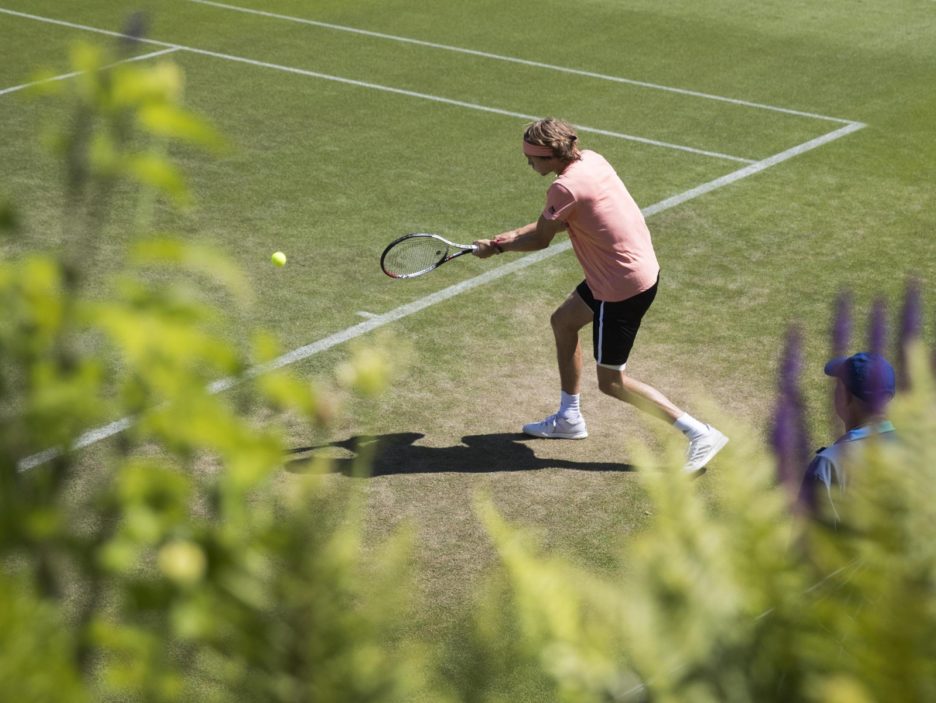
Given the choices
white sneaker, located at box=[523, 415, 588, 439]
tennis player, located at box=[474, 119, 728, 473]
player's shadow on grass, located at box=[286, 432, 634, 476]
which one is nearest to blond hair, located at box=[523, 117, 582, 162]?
tennis player, located at box=[474, 119, 728, 473]

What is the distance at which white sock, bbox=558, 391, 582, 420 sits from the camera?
883 cm

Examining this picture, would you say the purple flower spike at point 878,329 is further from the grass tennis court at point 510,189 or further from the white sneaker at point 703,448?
the white sneaker at point 703,448

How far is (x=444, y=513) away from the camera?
7879 millimetres

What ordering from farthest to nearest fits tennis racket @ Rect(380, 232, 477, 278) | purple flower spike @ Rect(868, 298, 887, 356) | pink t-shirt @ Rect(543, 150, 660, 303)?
1. tennis racket @ Rect(380, 232, 477, 278)
2. pink t-shirt @ Rect(543, 150, 660, 303)
3. purple flower spike @ Rect(868, 298, 887, 356)

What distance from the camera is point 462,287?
11.4 metres

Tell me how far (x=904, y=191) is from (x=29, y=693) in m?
13.8

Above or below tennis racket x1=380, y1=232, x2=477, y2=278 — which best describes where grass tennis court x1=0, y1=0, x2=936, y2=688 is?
below

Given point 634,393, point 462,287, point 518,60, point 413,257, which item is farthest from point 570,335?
point 518,60

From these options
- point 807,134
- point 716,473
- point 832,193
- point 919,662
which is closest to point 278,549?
point 919,662

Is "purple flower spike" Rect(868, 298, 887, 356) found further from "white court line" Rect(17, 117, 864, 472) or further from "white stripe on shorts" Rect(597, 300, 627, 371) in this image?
"white stripe on shorts" Rect(597, 300, 627, 371)

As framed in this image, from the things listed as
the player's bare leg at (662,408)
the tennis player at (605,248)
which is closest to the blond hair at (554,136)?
the tennis player at (605,248)

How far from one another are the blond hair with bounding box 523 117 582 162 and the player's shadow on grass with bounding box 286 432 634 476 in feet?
5.98

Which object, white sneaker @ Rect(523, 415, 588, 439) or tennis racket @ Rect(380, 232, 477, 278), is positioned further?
tennis racket @ Rect(380, 232, 477, 278)

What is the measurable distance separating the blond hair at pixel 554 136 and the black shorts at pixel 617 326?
0.92 m
